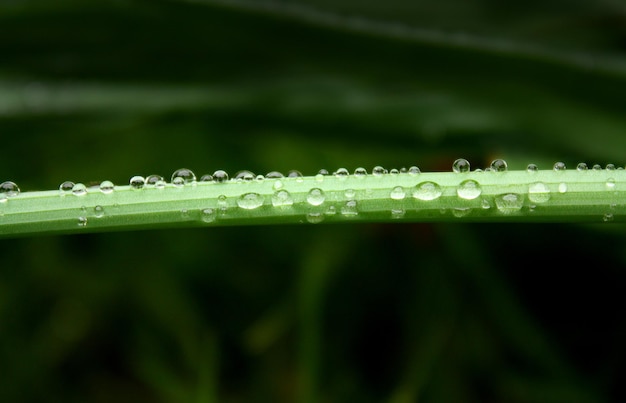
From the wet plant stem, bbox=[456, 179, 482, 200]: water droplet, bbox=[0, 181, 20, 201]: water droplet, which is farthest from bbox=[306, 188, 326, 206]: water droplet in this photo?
bbox=[0, 181, 20, 201]: water droplet

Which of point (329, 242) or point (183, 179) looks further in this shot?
point (329, 242)

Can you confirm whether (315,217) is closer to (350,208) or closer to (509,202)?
(350,208)

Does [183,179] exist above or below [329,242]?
below

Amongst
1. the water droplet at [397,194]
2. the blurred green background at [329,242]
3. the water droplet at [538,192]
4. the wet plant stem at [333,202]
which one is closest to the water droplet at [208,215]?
the wet plant stem at [333,202]

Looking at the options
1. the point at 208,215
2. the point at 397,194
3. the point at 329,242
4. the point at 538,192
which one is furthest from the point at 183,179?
the point at 329,242

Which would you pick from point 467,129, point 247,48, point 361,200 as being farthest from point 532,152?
point 361,200

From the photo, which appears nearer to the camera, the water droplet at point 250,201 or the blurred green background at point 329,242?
the water droplet at point 250,201

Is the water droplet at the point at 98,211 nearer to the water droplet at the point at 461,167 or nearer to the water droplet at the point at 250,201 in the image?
the water droplet at the point at 250,201
